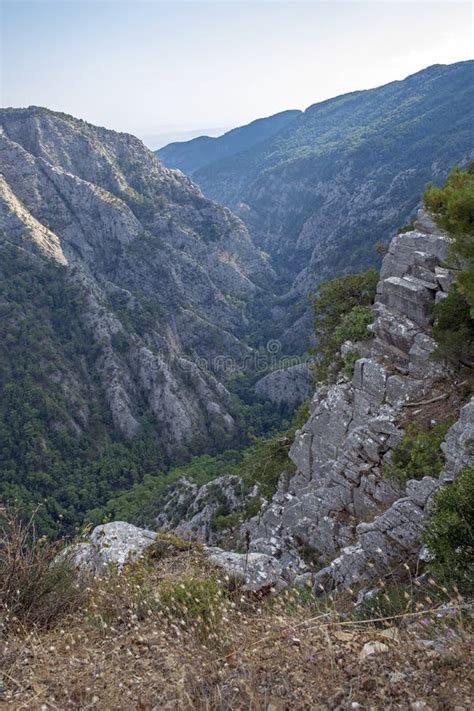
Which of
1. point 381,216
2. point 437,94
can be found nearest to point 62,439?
point 381,216

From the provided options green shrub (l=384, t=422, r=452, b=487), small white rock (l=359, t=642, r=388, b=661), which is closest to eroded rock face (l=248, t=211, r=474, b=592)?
green shrub (l=384, t=422, r=452, b=487)

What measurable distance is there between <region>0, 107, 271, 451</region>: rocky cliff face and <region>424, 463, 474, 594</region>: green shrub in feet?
267

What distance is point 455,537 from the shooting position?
214 inches

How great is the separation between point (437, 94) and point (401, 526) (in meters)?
231

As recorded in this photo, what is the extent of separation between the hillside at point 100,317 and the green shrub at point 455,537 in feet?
139

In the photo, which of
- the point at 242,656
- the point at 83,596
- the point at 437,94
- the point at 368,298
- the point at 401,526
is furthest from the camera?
the point at 437,94

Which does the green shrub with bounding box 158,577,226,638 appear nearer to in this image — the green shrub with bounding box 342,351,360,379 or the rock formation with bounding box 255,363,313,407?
the green shrub with bounding box 342,351,360,379

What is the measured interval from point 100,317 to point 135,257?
37356 millimetres

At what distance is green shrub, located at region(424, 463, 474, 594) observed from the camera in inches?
202

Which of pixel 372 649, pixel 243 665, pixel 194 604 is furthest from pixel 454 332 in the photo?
pixel 243 665

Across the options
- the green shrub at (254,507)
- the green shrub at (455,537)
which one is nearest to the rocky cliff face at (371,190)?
the green shrub at (254,507)

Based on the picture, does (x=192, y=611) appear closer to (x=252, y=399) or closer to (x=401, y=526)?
(x=401, y=526)

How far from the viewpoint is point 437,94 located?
190000mm

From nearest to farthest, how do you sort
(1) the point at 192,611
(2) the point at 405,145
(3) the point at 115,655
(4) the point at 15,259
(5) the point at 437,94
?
(3) the point at 115,655, (1) the point at 192,611, (4) the point at 15,259, (2) the point at 405,145, (5) the point at 437,94
